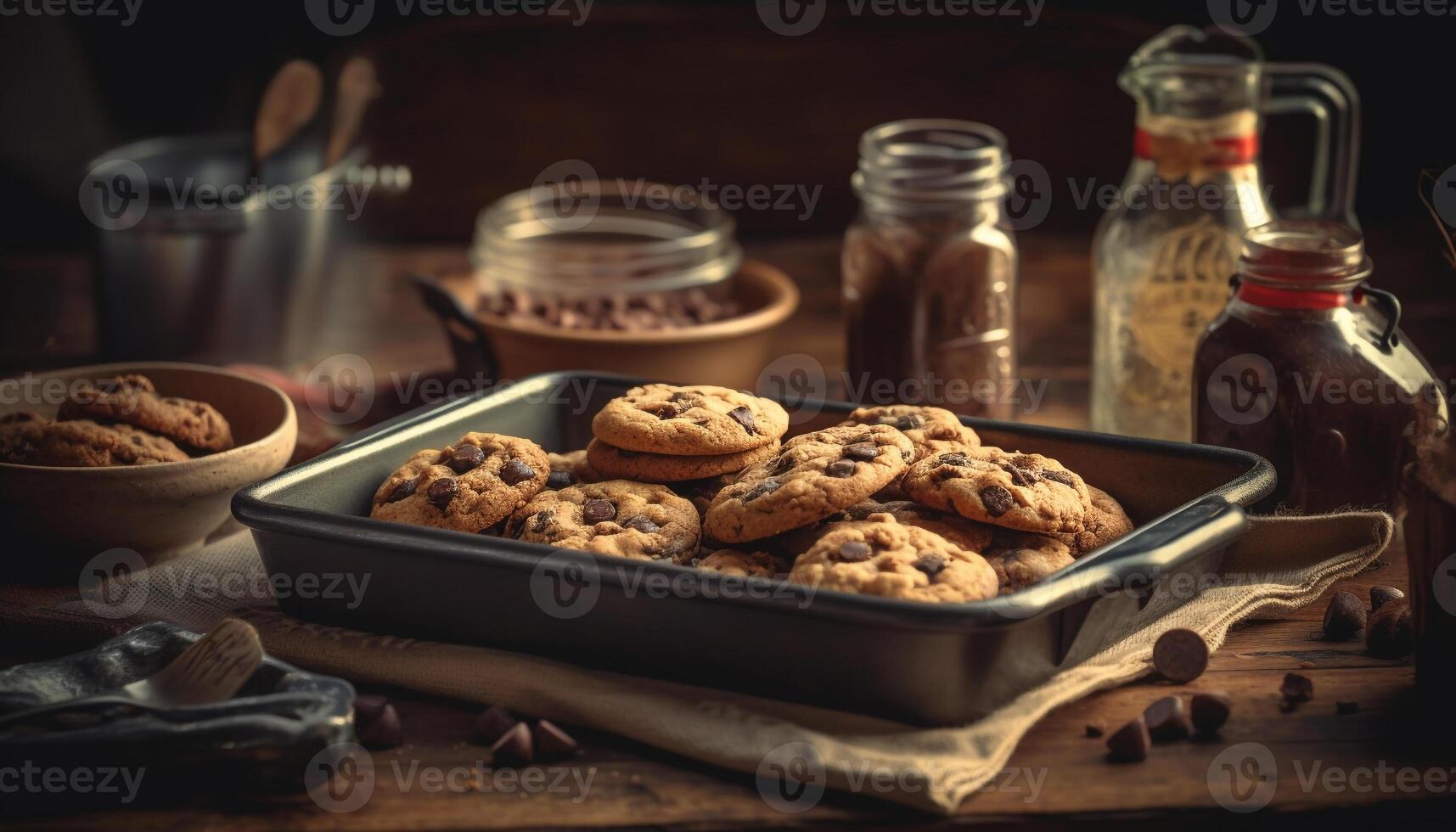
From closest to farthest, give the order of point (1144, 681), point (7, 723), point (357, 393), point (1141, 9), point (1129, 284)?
point (7, 723) < point (1144, 681) < point (1129, 284) < point (357, 393) < point (1141, 9)

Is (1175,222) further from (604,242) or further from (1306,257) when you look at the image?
(604,242)

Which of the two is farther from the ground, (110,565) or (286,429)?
(286,429)

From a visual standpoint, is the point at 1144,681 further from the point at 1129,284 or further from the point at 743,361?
the point at 743,361

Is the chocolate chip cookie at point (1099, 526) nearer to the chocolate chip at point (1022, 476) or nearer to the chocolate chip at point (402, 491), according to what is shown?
the chocolate chip at point (1022, 476)

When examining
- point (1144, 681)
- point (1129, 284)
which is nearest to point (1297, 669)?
point (1144, 681)

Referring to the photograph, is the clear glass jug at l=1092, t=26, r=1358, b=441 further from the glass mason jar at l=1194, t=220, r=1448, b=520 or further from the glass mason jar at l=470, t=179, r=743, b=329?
the glass mason jar at l=470, t=179, r=743, b=329

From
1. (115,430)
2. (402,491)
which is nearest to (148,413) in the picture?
(115,430)
